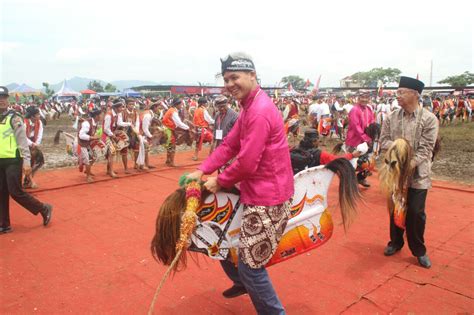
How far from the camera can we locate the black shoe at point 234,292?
3.11 meters

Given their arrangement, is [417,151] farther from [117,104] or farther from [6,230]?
[117,104]

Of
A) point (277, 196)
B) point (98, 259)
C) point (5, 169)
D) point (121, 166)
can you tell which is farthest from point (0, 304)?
point (121, 166)

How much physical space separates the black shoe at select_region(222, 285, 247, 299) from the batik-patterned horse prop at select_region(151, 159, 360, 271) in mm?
611

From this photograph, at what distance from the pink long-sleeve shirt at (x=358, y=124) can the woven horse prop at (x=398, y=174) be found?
279 centimetres

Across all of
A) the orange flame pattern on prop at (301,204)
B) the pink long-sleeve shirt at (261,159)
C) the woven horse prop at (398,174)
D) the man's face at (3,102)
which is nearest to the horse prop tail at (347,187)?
the orange flame pattern on prop at (301,204)

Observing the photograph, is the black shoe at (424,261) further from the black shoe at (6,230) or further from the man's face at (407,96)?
the black shoe at (6,230)

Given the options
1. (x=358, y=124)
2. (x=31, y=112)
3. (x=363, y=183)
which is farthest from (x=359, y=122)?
(x=31, y=112)

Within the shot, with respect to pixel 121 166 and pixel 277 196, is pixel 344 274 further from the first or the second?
pixel 121 166

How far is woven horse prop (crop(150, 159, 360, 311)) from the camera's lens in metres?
2.42

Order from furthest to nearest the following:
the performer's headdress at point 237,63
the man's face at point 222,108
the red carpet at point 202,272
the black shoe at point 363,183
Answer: the black shoe at point 363,183, the man's face at point 222,108, the red carpet at point 202,272, the performer's headdress at point 237,63

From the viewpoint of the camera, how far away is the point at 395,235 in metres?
4.03

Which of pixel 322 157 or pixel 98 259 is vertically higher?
pixel 322 157

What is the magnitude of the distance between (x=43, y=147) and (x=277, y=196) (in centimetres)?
1346

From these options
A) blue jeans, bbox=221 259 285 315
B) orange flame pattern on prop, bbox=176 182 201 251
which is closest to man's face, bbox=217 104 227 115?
orange flame pattern on prop, bbox=176 182 201 251
